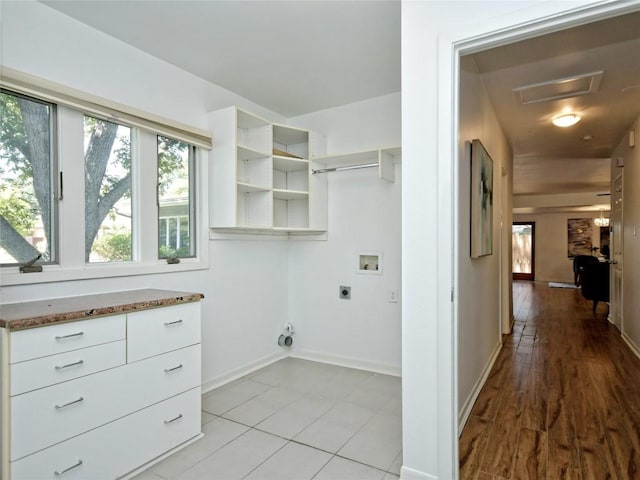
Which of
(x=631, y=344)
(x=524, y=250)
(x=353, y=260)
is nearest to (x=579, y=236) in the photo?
(x=524, y=250)

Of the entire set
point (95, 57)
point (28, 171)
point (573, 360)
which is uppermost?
point (95, 57)

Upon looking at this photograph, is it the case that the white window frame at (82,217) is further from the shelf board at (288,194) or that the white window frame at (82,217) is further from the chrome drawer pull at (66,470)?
the chrome drawer pull at (66,470)

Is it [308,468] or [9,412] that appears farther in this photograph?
[308,468]

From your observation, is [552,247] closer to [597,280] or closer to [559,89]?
[597,280]

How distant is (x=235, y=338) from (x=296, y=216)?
1.27 meters

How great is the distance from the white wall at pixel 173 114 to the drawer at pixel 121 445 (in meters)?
0.77

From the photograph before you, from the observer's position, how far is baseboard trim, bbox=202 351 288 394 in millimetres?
2945

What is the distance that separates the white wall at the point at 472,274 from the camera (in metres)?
2.32

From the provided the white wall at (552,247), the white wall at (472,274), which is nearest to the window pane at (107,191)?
the white wall at (472,274)

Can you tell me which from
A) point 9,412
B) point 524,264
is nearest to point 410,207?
point 9,412

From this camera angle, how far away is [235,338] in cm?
322

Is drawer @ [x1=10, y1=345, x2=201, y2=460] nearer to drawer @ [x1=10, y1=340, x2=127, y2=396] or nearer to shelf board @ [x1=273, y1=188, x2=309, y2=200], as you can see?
drawer @ [x1=10, y1=340, x2=127, y2=396]

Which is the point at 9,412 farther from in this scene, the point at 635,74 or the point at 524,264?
the point at 524,264

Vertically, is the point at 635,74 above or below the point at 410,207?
above
